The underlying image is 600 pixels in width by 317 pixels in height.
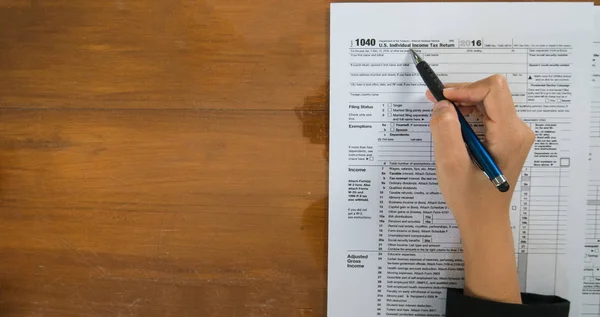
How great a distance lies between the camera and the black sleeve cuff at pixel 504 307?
54cm

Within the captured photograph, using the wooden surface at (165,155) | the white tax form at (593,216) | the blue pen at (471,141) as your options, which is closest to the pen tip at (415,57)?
the blue pen at (471,141)

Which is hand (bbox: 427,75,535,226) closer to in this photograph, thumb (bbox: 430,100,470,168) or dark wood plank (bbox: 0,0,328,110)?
thumb (bbox: 430,100,470,168)

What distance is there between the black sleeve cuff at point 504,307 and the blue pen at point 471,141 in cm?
13

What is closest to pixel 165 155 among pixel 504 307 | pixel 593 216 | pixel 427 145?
pixel 427 145

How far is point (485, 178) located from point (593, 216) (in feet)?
0.56

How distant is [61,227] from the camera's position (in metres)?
0.63

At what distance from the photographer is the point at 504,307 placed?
0.54m

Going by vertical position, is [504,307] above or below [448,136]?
below

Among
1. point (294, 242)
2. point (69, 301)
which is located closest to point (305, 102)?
point (294, 242)

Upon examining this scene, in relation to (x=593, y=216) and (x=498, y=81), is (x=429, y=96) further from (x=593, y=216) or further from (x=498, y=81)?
(x=593, y=216)

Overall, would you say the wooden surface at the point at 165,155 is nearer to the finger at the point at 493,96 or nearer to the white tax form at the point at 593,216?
the finger at the point at 493,96

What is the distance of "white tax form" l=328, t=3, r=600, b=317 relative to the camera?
589 mm

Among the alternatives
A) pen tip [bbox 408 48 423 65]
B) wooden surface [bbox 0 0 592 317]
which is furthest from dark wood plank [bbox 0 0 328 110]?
pen tip [bbox 408 48 423 65]

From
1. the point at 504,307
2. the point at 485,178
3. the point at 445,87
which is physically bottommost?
the point at 504,307
